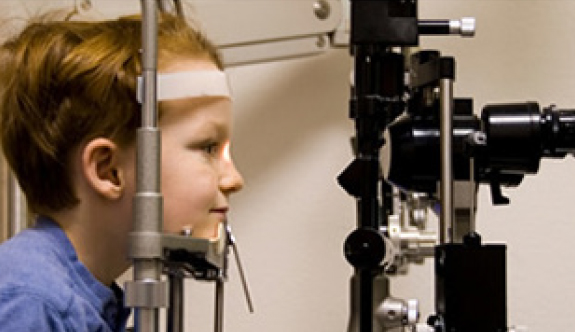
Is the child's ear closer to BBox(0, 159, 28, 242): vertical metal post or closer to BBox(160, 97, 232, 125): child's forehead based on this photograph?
BBox(160, 97, 232, 125): child's forehead

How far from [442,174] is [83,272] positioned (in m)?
0.39

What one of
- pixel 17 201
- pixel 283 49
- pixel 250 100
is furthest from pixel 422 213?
pixel 17 201

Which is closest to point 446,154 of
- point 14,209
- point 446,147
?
point 446,147

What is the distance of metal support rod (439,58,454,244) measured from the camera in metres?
0.64

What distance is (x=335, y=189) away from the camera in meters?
1.35

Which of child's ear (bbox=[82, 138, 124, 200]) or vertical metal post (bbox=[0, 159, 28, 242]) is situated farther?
vertical metal post (bbox=[0, 159, 28, 242])

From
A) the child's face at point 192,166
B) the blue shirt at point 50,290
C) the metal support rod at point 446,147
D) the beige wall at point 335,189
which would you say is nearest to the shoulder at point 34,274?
the blue shirt at point 50,290

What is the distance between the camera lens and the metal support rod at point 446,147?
0.64 meters

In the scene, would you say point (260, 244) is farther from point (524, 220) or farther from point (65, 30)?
point (65, 30)

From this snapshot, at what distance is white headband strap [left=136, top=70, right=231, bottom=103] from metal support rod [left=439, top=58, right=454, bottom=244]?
241 mm

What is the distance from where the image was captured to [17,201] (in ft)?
4.73

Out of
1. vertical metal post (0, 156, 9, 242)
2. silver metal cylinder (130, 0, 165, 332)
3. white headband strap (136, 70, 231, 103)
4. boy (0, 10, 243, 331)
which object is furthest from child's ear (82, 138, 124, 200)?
vertical metal post (0, 156, 9, 242)

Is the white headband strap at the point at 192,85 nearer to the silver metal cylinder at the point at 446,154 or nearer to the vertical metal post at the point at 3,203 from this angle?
the silver metal cylinder at the point at 446,154

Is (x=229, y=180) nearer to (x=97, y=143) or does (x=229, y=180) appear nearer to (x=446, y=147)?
(x=97, y=143)
